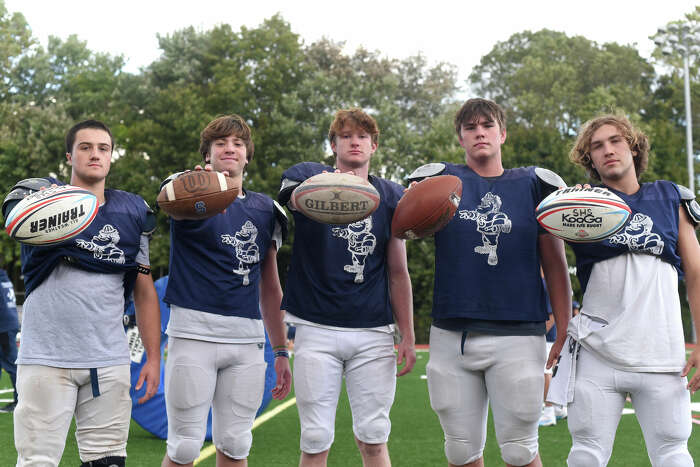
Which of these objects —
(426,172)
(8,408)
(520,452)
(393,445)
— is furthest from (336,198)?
(8,408)

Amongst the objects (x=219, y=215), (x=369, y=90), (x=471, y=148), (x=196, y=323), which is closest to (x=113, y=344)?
(x=196, y=323)

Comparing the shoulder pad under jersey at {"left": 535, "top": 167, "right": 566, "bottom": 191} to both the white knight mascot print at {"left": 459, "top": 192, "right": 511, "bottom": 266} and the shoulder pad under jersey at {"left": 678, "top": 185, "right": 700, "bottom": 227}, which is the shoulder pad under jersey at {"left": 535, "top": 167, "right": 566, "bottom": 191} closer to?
the white knight mascot print at {"left": 459, "top": 192, "right": 511, "bottom": 266}

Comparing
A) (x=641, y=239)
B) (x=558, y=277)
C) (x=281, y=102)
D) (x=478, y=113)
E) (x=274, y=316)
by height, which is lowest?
(x=274, y=316)

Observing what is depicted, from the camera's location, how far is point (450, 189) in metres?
3.17

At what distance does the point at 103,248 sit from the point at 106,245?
2cm

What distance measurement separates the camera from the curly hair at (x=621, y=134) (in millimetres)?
3348

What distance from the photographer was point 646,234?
3.11 m

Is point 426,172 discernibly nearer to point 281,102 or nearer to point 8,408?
point 8,408

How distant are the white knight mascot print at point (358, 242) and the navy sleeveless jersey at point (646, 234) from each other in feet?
3.24

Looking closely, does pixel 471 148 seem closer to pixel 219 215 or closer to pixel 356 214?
pixel 356 214

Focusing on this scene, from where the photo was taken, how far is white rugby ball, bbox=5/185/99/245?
2.84m

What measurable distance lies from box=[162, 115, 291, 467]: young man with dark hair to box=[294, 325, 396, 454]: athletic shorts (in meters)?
0.29

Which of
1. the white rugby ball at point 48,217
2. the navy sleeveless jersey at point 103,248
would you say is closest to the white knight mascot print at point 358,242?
the navy sleeveless jersey at point 103,248

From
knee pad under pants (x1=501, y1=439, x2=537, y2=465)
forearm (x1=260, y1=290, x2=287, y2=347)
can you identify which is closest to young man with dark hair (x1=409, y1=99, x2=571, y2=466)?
knee pad under pants (x1=501, y1=439, x2=537, y2=465)
